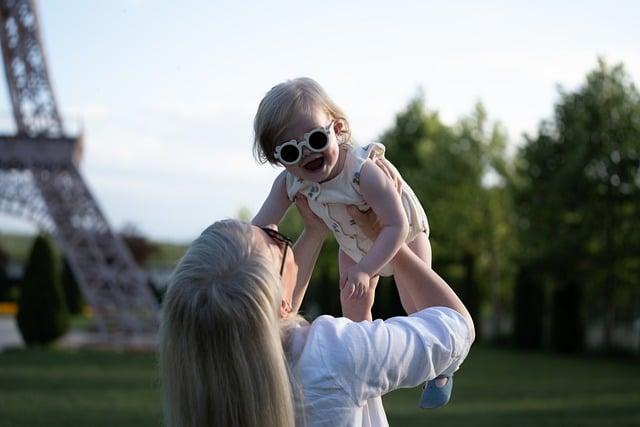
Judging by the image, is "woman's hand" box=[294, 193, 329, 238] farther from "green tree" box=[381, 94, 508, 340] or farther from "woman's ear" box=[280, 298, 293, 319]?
"green tree" box=[381, 94, 508, 340]

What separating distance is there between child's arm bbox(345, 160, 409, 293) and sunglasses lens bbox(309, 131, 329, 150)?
150 mm

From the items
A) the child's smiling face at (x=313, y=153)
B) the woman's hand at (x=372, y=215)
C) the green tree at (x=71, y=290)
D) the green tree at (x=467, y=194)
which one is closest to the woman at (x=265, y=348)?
the child's smiling face at (x=313, y=153)

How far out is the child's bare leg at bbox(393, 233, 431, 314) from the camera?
7.39 feet

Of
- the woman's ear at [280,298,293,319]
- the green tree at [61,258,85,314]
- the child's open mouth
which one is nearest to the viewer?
the woman's ear at [280,298,293,319]

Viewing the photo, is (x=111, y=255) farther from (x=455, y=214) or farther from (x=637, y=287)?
(x=637, y=287)

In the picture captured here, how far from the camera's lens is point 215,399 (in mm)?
1961

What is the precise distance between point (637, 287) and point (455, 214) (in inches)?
242

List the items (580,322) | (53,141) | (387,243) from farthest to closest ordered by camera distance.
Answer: (580,322) → (53,141) → (387,243)

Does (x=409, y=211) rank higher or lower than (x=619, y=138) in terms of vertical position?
higher

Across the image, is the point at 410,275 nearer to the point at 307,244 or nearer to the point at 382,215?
the point at 382,215

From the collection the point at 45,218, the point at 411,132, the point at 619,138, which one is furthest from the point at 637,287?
the point at 45,218

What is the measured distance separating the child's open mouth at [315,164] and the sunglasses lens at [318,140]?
5cm

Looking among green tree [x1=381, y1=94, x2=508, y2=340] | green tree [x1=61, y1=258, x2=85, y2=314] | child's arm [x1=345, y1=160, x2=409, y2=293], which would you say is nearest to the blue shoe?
child's arm [x1=345, y1=160, x2=409, y2=293]

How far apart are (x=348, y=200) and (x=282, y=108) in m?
0.31
